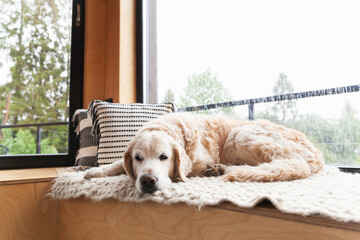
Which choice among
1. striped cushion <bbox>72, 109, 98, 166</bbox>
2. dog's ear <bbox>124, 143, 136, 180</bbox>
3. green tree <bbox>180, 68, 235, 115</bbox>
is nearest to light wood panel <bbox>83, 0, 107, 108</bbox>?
striped cushion <bbox>72, 109, 98, 166</bbox>

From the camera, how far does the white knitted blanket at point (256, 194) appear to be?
712 millimetres

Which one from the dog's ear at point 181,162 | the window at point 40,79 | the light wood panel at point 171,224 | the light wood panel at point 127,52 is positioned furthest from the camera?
the light wood panel at point 127,52

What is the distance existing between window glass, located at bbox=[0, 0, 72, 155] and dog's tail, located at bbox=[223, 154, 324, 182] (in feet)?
6.68

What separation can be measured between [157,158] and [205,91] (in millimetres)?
1176

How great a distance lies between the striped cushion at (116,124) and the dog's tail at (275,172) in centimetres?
81

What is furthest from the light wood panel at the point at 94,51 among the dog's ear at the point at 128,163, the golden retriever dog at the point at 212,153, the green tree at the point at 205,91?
the dog's ear at the point at 128,163

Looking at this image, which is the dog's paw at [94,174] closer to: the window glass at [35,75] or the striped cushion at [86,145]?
the striped cushion at [86,145]

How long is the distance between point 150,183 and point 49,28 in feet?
7.61

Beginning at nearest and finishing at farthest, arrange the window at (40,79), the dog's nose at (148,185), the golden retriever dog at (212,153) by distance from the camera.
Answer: the dog's nose at (148,185)
the golden retriever dog at (212,153)
the window at (40,79)

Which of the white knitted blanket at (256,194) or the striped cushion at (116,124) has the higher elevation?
the striped cushion at (116,124)

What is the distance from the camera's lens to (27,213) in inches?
61.5

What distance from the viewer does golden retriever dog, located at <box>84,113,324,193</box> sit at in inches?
47.1

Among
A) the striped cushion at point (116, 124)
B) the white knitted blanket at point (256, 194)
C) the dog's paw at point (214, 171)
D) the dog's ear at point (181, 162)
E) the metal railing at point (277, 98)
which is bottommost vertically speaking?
the white knitted blanket at point (256, 194)

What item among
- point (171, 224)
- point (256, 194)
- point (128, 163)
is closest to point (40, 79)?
point (128, 163)
